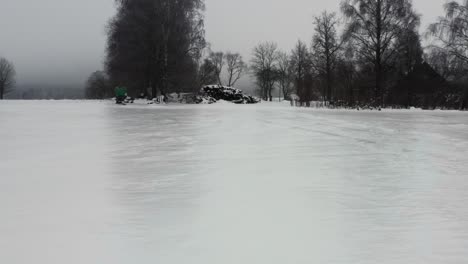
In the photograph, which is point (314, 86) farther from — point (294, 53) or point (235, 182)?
point (294, 53)

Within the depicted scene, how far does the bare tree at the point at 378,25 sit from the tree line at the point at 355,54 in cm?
6

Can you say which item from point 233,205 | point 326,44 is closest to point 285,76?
point 326,44

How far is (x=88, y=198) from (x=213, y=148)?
10.2 ft

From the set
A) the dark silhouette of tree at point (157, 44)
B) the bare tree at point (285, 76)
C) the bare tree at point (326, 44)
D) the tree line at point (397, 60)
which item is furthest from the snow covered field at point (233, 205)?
the bare tree at point (285, 76)

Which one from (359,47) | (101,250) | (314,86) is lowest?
(101,250)

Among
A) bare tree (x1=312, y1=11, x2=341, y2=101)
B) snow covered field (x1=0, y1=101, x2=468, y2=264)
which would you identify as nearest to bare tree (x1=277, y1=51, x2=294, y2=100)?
bare tree (x1=312, y1=11, x2=341, y2=101)

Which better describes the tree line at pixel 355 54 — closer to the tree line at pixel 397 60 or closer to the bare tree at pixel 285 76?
the tree line at pixel 397 60

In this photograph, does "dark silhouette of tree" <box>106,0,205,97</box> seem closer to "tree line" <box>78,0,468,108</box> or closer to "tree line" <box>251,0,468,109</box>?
"tree line" <box>78,0,468,108</box>

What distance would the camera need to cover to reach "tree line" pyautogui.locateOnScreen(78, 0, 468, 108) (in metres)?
24.1

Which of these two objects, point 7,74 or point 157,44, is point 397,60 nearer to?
point 157,44

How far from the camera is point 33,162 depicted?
5.24m

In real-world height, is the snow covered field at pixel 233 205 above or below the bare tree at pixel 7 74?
below

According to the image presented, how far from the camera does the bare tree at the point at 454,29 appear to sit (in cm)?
2383

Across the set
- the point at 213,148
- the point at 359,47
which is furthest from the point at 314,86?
the point at 213,148
